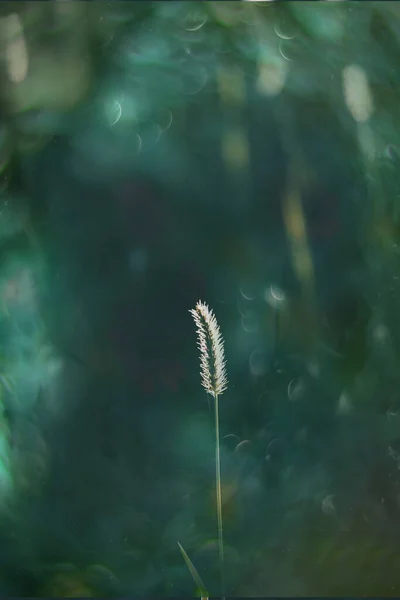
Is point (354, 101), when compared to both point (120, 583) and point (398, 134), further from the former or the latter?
point (120, 583)

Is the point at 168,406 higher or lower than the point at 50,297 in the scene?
lower

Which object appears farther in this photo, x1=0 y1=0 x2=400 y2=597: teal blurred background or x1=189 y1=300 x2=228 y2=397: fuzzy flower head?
x1=0 y1=0 x2=400 y2=597: teal blurred background

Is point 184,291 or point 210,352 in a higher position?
point 184,291

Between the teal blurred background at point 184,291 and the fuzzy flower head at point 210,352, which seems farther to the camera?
the teal blurred background at point 184,291

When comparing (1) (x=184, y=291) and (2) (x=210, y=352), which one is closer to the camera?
(2) (x=210, y=352)

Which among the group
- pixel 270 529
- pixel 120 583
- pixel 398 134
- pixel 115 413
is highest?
pixel 398 134

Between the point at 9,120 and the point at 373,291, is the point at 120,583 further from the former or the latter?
the point at 9,120

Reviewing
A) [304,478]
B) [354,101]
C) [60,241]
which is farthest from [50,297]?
[354,101]
